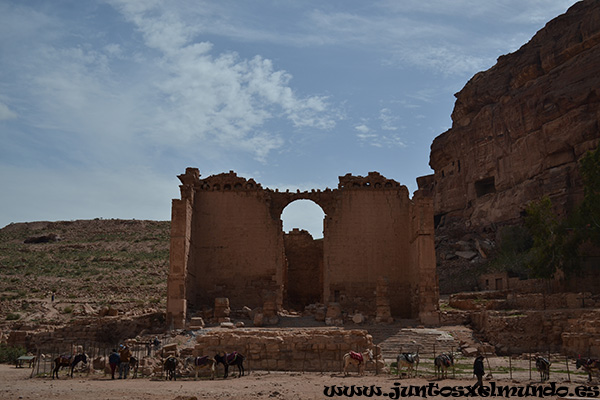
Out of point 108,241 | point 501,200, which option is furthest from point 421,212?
point 108,241

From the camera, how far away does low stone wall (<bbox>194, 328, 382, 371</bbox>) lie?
16.3 metres

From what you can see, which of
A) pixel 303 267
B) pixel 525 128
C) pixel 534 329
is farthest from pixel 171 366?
pixel 525 128

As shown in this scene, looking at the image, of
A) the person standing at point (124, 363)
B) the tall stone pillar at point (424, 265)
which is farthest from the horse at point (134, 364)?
the tall stone pillar at point (424, 265)

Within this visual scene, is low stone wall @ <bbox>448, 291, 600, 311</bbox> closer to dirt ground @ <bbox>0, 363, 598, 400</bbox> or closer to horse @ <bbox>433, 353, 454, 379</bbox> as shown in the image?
dirt ground @ <bbox>0, 363, 598, 400</bbox>

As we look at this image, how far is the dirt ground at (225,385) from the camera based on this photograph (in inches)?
450

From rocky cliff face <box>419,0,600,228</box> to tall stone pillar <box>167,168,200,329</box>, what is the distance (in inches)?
1082

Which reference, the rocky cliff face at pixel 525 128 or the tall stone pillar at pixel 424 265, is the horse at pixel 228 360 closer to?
the tall stone pillar at pixel 424 265

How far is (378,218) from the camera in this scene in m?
Result: 26.0

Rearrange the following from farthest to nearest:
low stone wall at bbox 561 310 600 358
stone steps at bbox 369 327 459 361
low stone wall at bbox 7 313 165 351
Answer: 1. low stone wall at bbox 7 313 165 351
2. stone steps at bbox 369 327 459 361
3. low stone wall at bbox 561 310 600 358

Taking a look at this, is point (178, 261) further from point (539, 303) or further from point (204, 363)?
point (539, 303)

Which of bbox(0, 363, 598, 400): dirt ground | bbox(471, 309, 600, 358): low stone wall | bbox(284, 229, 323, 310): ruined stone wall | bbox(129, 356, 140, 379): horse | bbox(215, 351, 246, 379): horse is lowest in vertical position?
bbox(0, 363, 598, 400): dirt ground

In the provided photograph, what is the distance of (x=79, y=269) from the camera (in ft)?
160

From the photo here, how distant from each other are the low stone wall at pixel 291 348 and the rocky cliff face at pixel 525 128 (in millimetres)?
29349

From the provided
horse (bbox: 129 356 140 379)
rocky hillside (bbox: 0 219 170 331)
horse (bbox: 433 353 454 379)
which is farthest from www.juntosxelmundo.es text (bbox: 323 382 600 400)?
rocky hillside (bbox: 0 219 170 331)
